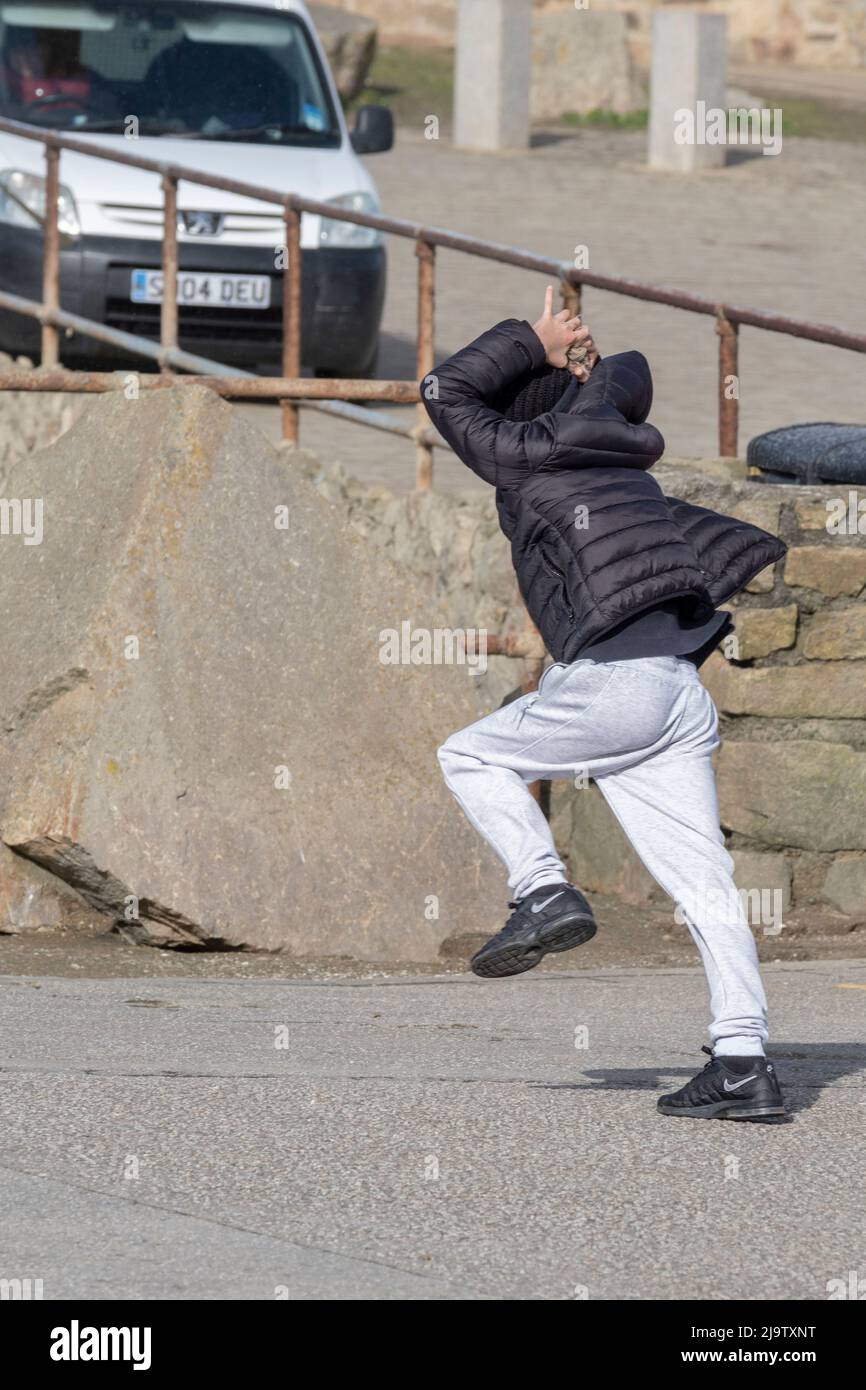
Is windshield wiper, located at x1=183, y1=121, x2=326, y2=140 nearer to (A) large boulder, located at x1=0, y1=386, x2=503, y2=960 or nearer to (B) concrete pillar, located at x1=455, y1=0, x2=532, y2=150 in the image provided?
(A) large boulder, located at x1=0, y1=386, x2=503, y2=960

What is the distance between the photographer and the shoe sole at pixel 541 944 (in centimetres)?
435

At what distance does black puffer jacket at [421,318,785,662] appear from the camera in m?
4.39

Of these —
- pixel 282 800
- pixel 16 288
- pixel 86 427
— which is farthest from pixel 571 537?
pixel 16 288

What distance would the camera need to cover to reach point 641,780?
450 cm

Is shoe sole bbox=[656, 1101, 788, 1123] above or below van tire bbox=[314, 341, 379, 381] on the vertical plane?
below

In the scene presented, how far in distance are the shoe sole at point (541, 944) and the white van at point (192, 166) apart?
6613mm

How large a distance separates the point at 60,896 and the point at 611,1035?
170 cm

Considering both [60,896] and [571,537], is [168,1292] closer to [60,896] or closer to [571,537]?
[571,537]

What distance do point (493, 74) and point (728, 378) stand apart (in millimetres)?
14763

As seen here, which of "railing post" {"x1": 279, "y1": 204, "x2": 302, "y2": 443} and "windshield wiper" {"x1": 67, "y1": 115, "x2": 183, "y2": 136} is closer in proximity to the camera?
"railing post" {"x1": 279, "y1": 204, "x2": 302, "y2": 443}

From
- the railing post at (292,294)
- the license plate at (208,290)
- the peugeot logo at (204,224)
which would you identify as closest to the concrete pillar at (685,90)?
the peugeot logo at (204,224)

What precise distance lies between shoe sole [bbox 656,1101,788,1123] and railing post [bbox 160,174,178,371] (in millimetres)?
5680
